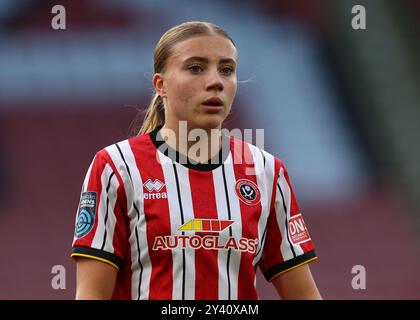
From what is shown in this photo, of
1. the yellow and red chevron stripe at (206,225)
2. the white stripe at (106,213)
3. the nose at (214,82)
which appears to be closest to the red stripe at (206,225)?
the yellow and red chevron stripe at (206,225)

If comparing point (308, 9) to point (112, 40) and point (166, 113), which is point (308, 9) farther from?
point (166, 113)

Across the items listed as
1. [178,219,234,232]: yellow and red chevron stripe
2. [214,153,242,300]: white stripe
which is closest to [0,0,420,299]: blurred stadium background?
[214,153,242,300]: white stripe

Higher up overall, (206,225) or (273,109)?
(273,109)

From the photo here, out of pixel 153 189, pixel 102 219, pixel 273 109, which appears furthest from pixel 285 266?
pixel 273 109

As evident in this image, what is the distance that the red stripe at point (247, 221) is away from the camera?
84.1 inches

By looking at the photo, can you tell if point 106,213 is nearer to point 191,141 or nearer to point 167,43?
point 191,141

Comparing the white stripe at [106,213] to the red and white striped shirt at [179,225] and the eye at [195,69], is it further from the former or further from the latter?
the eye at [195,69]

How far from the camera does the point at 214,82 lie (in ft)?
7.11

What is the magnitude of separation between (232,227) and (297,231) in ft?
0.83

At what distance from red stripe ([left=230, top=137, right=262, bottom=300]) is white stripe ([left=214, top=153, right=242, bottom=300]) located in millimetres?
12

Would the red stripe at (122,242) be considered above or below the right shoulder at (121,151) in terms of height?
below

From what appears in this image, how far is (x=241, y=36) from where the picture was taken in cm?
600

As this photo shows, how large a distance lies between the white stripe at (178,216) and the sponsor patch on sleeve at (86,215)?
20 centimetres

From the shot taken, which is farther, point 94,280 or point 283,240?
point 283,240
